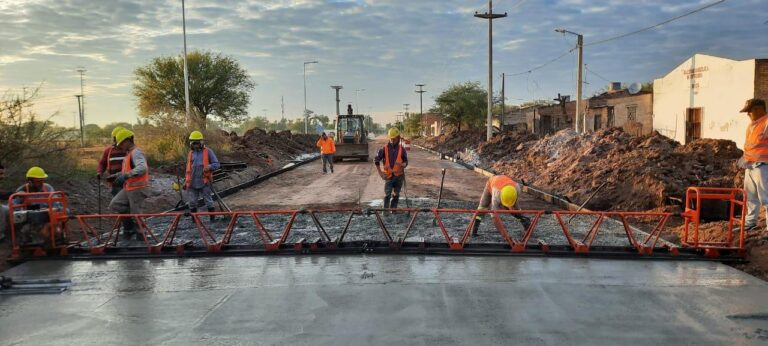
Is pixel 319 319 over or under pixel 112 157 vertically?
under

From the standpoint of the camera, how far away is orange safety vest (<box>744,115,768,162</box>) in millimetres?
6684

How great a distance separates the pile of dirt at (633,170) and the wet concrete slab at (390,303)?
15.5 ft

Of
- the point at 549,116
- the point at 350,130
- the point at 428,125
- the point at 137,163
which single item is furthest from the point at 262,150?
the point at 428,125

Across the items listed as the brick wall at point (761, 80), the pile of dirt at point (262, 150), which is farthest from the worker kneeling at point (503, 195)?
the pile of dirt at point (262, 150)

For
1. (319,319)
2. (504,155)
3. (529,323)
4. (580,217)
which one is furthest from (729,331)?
(504,155)

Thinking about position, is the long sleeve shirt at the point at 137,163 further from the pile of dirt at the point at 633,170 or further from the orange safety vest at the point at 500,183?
the pile of dirt at the point at 633,170

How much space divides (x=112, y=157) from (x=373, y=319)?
18.1 feet

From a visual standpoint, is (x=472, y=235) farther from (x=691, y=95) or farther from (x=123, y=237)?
(x=691, y=95)

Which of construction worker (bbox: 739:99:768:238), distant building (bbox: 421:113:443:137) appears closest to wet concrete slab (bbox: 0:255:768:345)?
construction worker (bbox: 739:99:768:238)

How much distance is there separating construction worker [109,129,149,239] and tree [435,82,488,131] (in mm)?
49632

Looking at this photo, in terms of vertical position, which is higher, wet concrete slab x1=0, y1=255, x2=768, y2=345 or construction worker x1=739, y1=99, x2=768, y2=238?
construction worker x1=739, y1=99, x2=768, y2=238

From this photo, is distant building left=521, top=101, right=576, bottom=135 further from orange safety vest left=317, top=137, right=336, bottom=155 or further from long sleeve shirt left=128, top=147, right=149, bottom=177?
long sleeve shirt left=128, top=147, right=149, bottom=177

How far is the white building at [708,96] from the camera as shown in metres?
18.5

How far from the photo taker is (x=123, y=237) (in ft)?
26.8
